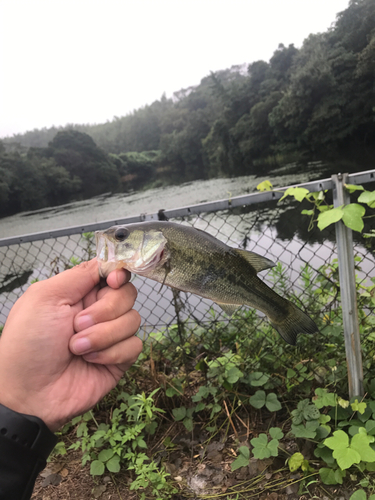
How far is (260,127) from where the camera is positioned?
42844mm

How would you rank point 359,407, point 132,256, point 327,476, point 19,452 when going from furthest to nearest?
point 359,407 → point 327,476 → point 132,256 → point 19,452

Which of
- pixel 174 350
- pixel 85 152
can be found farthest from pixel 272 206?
pixel 85 152

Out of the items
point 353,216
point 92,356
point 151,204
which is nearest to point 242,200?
point 353,216

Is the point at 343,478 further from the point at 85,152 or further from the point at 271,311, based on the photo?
the point at 85,152

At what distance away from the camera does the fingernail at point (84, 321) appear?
1329 mm

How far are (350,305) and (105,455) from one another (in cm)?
224

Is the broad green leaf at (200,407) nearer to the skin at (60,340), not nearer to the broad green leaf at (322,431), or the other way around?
the broad green leaf at (322,431)

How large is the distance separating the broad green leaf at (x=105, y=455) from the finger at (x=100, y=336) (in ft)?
5.20

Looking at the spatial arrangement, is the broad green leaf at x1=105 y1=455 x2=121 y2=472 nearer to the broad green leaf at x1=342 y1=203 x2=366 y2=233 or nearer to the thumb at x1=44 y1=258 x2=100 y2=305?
the thumb at x1=44 y1=258 x2=100 y2=305

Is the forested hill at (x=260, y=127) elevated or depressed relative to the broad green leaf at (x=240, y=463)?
elevated

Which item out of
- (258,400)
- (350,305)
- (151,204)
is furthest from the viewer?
(151,204)

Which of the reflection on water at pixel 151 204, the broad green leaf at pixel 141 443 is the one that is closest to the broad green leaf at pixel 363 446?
the broad green leaf at pixel 141 443

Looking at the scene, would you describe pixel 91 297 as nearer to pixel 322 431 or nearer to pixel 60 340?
pixel 60 340

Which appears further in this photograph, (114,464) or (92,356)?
(114,464)
